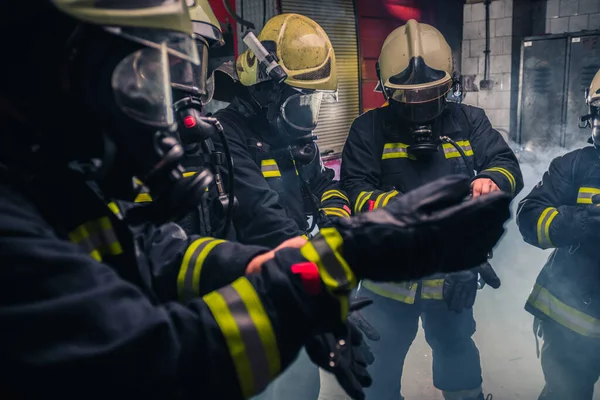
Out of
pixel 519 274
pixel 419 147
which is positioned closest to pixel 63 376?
pixel 419 147

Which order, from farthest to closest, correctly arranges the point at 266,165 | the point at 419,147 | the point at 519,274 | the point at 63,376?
the point at 519,274, the point at 419,147, the point at 266,165, the point at 63,376

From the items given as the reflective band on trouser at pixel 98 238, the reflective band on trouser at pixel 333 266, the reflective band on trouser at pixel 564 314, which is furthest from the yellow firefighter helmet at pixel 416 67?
the reflective band on trouser at pixel 98 238

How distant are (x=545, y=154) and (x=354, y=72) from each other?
141 inches

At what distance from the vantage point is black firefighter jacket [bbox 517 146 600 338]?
9.11ft

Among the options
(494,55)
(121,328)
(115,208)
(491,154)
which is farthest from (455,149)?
(494,55)

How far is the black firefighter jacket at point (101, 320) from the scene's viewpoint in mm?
881

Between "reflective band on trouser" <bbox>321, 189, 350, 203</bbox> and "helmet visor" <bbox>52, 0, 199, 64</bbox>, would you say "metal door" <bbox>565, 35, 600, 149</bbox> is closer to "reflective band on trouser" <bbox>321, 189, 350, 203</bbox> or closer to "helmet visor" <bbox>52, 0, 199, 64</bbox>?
"reflective band on trouser" <bbox>321, 189, 350, 203</bbox>

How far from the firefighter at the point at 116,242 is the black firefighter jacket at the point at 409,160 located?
188 centimetres

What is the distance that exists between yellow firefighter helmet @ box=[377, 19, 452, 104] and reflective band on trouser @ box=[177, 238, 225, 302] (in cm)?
196

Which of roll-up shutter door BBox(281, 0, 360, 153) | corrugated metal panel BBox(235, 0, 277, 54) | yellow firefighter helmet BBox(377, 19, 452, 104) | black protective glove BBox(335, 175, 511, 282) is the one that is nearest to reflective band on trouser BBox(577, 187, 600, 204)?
yellow firefighter helmet BBox(377, 19, 452, 104)

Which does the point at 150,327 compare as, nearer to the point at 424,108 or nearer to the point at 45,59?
the point at 45,59

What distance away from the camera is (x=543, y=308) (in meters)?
3.01

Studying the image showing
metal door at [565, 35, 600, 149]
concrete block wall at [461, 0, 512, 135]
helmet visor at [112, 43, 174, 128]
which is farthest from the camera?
concrete block wall at [461, 0, 512, 135]

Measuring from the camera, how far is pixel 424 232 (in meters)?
1.11
